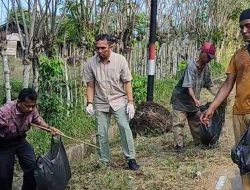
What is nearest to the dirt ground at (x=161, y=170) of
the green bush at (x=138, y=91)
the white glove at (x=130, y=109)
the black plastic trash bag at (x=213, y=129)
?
the black plastic trash bag at (x=213, y=129)

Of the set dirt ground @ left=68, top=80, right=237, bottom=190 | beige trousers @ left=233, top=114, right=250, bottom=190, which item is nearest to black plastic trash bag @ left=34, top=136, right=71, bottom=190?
dirt ground @ left=68, top=80, right=237, bottom=190

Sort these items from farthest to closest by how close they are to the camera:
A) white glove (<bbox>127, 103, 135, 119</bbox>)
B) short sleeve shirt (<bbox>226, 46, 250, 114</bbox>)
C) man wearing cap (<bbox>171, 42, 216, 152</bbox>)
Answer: man wearing cap (<bbox>171, 42, 216, 152</bbox>)
white glove (<bbox>127, 103, 135, 119</bbox>)
short sleeve shirt (<bbox>226, 46, 250, 114</bbox>)

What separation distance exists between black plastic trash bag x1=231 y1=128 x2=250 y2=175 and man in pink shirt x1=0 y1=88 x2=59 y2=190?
6.59ft

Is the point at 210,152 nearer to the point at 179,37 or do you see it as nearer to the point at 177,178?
the point at 177,178

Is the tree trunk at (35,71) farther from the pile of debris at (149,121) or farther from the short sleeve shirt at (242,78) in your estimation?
the short sleeve shirt at (242,78)

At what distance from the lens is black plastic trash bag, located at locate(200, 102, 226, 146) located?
25.7 feet

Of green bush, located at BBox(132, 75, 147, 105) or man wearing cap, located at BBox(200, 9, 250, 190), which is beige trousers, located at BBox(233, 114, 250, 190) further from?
green bush, located at BBox(132, 75, 147, 105)

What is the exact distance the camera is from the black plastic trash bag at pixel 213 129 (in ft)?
Answer: 25.7

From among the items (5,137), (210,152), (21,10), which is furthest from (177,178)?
(21,10)

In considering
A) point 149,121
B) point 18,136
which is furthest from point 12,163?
point 149,121

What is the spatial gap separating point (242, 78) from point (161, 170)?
7.90 feet

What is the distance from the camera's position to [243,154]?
13.6 feet

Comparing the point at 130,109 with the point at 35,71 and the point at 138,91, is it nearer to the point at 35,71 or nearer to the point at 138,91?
the point at 35,71

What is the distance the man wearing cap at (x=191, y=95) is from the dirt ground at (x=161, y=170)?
30 cm
